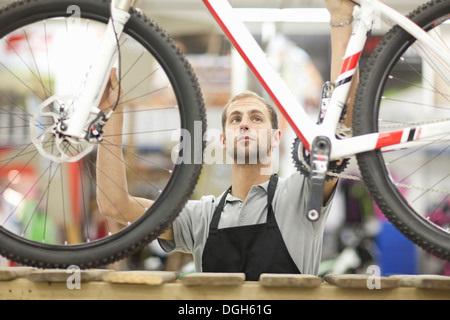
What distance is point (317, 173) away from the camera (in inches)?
42.8

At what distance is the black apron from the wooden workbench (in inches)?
13.1

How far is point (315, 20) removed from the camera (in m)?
2.64

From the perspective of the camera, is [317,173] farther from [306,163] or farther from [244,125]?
[244,125]

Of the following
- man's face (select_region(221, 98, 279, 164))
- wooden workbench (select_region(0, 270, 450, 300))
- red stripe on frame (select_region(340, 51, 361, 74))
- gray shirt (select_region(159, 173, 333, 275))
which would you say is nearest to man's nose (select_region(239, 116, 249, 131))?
man's face (select_region(221, 98, 279, 164))

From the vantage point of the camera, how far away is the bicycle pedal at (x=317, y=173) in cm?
108

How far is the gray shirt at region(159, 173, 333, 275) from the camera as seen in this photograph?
143cm

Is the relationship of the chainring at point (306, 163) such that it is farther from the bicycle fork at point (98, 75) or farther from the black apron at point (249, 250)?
the bicycle fork at point (98, 75)

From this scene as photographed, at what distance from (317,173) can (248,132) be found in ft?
1.48

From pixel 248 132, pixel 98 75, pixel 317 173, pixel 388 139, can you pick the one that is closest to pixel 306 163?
pixel 317 173

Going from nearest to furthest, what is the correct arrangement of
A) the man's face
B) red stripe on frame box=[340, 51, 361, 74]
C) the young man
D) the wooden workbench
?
1. the wooden workbench
2. red stripe on frame box=[340, 51, 361, 74]
3. the young man
4. the man's face

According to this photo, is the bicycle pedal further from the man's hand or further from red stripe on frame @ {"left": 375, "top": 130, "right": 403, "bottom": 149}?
the man's hand

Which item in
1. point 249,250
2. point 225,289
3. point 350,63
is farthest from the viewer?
point 249,250
